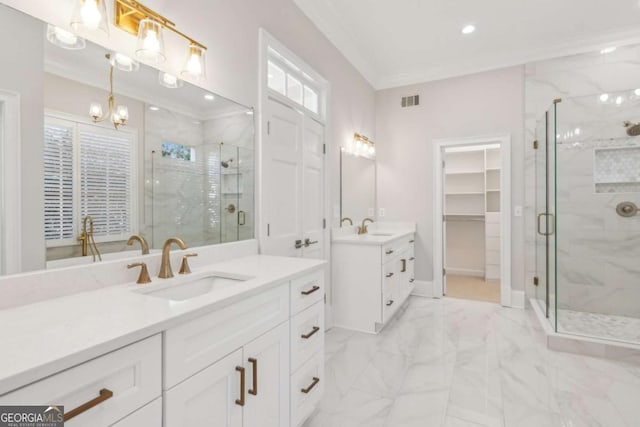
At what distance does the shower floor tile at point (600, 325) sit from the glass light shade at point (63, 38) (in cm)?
379

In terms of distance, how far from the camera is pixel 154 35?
4.58 ft

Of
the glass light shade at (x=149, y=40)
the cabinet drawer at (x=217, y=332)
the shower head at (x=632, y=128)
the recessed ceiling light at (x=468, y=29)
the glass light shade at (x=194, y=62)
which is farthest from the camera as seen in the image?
the recessed ceiling light at (x=468, y=29)

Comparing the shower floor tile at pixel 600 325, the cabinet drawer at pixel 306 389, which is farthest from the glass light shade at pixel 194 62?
the shower floor tile at pixel 600 325

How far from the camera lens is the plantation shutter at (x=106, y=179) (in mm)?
1234

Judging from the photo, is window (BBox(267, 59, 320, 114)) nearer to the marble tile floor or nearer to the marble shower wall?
the marble tile floor

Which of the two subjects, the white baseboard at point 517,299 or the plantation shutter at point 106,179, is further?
the white baseboard at point 517,299

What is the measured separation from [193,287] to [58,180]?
2.23ft

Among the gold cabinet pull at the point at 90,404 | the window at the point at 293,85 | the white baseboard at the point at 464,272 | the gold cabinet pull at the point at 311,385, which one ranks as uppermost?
the window at the point at 293,85

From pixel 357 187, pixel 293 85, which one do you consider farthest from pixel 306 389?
pixel 357 187

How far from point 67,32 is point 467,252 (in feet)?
18.6

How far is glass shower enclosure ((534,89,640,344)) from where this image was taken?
3.11 meters

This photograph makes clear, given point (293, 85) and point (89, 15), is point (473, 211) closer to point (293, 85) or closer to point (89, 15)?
point (293, 85)

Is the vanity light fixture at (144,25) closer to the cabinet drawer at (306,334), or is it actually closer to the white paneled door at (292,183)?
the white paneled door at (292,183)

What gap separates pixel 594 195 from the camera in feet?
10.8
